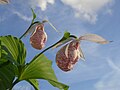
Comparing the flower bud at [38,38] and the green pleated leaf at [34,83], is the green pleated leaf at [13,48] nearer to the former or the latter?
the flower bud at [38,38]

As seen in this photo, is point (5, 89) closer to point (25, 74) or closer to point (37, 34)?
point (25, 74)

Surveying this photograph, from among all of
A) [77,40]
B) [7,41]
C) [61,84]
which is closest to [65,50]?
[77,40]

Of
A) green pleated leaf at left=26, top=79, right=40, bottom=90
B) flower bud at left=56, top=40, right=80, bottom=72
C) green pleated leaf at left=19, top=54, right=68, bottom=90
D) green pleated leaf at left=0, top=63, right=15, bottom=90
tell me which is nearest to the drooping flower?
flower bud at left=56, top=40, right=80, bottom=72

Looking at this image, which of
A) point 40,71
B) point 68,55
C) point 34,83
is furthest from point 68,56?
point 34,83

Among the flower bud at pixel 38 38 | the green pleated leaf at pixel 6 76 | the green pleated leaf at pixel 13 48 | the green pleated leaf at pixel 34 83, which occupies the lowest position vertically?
the green pleated leaf at pixel 6 76

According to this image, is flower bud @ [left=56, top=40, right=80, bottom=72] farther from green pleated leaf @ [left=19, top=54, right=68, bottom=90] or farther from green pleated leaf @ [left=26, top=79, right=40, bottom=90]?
green pleated leaf @ [left=26, top=79, right=40, bottom=90]

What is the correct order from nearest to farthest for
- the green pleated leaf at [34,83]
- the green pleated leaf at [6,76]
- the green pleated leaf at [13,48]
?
the green pleated leaf at [6,76]
the green pleated leaf at [13,48]
the green pleated leaf at [34,83]

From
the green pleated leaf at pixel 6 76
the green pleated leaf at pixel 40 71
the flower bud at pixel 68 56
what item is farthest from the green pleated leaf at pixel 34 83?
the flower bud at pixel 68 56

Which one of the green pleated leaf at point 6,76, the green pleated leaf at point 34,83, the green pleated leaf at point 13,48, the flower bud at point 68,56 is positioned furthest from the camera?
the green pleated leaf at point 34,83
